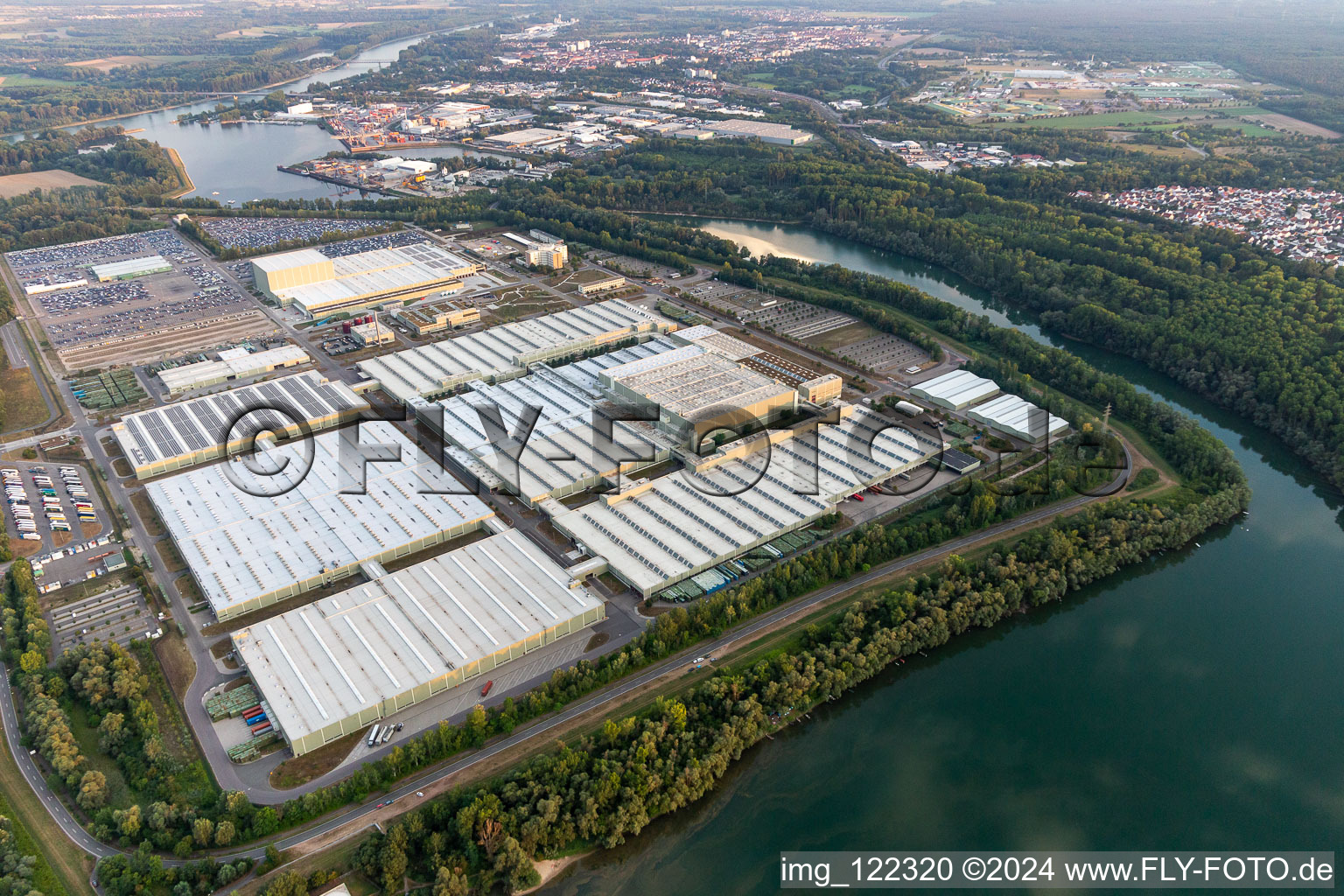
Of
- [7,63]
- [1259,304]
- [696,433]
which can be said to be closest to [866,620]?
[696,433]

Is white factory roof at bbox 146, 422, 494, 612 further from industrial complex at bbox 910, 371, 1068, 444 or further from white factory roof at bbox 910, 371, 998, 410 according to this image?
industrial complex at bbox 910, 371, 1068, 444

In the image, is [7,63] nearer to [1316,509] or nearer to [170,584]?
[170,584]

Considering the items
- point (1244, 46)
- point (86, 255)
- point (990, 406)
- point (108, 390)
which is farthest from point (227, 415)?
point (1244, 46)

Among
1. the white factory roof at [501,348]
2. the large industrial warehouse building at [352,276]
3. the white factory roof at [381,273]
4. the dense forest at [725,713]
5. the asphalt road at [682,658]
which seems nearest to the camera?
the dense forest at [725,713]

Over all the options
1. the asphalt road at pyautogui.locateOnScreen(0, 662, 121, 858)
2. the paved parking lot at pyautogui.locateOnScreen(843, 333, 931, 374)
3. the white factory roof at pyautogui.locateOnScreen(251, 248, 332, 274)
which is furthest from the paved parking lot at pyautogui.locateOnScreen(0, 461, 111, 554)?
the paved parking lot at pyautogui.locateOnScreen(843, 333, 931, 374)

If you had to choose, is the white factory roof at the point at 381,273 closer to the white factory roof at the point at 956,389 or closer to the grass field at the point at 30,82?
the white factory roof at the point at 956,389

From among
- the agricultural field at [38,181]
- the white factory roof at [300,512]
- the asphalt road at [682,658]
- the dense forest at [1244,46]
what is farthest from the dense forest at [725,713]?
the dense forest at [1244,46]
